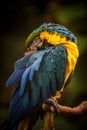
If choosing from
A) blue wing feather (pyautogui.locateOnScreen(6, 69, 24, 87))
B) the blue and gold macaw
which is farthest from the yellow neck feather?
blue wing feather (pyautogui.locateOnScreen(6, 69, 24, 87))

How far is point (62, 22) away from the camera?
2840 millimetres

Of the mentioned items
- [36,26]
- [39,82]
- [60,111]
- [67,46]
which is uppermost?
[36,26]

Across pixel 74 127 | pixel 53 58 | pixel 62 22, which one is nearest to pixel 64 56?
pixel 53 58

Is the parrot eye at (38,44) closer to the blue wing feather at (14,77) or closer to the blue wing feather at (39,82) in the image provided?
the blue wing feather at (39,82)

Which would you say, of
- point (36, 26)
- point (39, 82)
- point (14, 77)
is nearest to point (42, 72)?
point (39, 82)

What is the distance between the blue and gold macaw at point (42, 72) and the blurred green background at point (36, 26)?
0.17 ft

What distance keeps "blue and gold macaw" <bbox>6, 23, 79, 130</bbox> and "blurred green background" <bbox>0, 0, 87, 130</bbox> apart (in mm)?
51

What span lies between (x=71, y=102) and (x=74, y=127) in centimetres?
15

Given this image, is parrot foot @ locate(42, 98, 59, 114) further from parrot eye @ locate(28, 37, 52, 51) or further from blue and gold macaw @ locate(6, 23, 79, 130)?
parrot eye @ locate(28, 37, 52, 51)

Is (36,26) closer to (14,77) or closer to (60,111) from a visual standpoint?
(14,77)

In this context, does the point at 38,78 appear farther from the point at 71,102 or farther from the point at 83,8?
the point at 83,8

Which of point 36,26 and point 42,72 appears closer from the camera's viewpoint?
point 42,72

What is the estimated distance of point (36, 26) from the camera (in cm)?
284

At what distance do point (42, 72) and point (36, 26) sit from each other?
0.30 m
